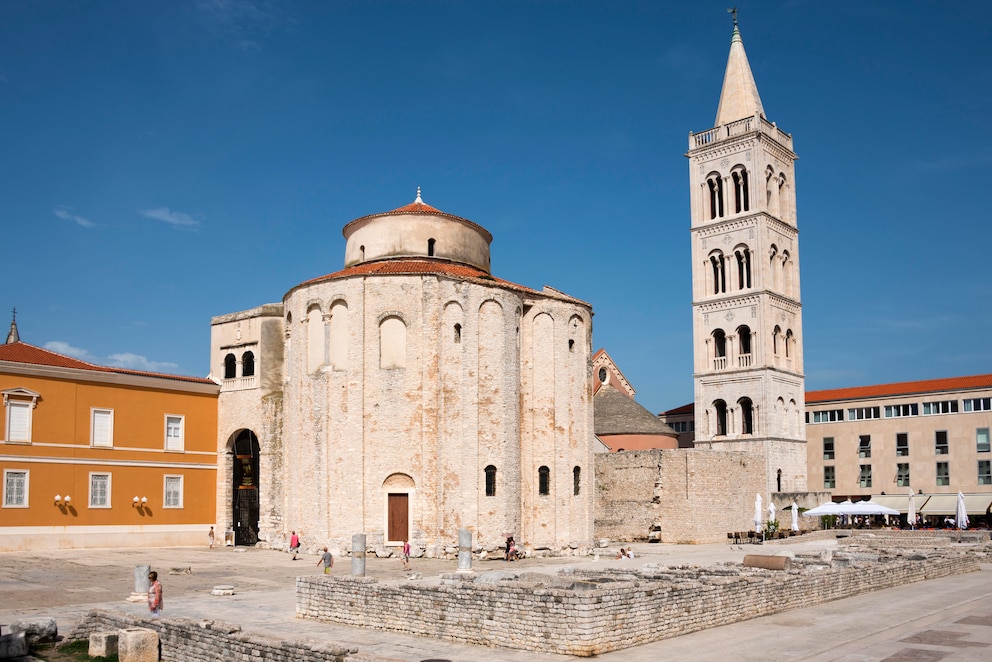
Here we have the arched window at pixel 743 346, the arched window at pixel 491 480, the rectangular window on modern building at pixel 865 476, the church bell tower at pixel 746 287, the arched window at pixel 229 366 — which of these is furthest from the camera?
the rectangular window on modern building at pixel 865 476

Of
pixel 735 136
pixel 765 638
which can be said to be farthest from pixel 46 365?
pixel 735 136

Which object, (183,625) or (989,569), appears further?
(989,569)

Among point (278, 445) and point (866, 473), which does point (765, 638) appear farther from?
point (866, 473)

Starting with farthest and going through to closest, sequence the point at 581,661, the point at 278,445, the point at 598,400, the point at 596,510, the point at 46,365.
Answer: the point at 598,400
the point at 596,510
the point at 278,445
the point at 46,365
the point at 581,661

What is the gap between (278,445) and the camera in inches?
1519

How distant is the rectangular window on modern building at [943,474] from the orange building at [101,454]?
1928 inches

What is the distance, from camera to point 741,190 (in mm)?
65000

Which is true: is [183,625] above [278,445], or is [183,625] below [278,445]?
below

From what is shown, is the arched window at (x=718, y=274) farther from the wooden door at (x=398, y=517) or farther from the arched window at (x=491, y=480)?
the wooden door at (x=398, y=517)

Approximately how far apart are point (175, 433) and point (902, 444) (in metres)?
50.4

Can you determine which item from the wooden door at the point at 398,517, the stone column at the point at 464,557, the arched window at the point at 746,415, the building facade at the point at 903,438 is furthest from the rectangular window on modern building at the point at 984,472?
the stone column at the point at 464,557

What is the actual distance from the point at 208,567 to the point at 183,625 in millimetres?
15471

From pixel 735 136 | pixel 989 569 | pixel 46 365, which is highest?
pixel 735 136

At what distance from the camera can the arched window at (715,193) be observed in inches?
2608
